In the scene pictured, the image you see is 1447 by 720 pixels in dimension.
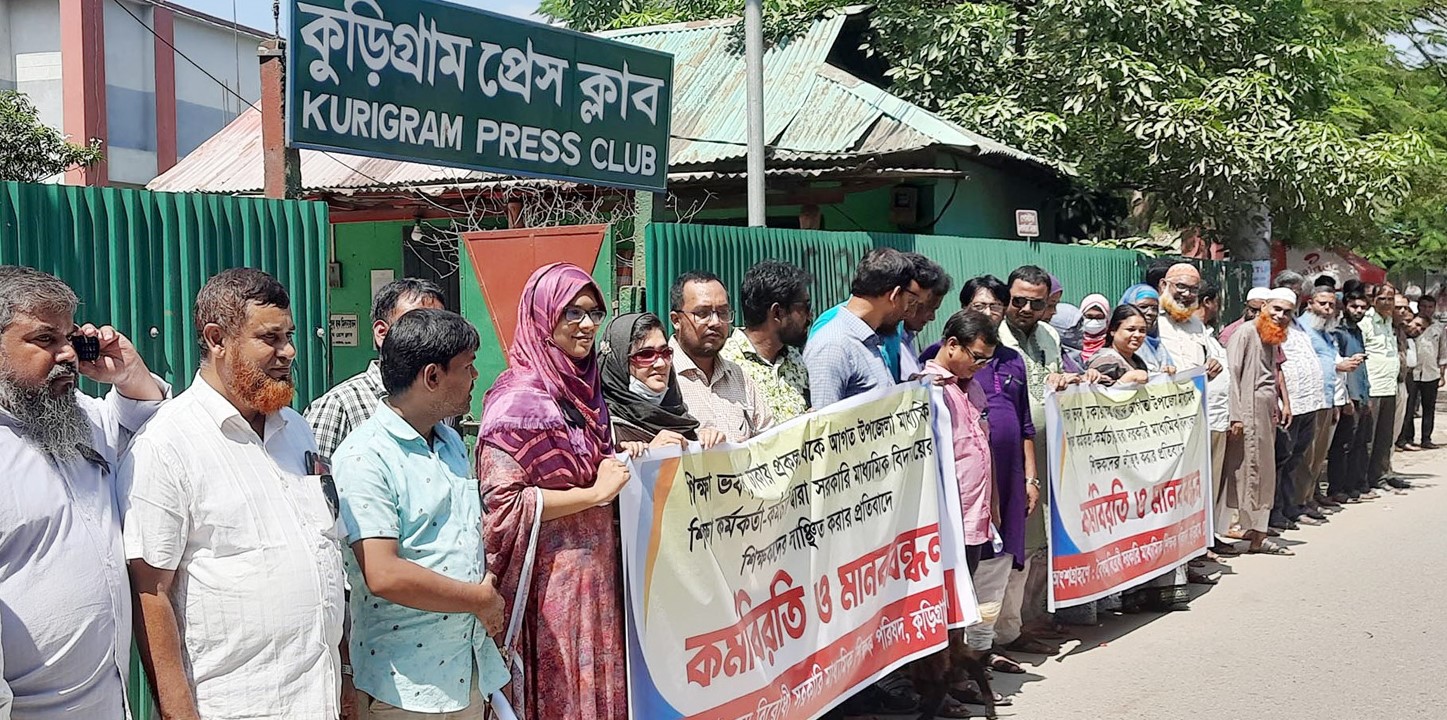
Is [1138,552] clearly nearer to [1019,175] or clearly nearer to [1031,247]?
[1031,247]

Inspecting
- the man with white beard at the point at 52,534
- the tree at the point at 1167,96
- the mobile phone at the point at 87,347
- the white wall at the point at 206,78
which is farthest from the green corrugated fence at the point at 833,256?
the white wall at the point at 206,78

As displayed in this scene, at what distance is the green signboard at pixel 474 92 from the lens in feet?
15.8

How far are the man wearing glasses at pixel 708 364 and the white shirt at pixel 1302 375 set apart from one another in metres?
6.50

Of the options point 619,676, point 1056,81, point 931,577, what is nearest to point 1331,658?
point 931,577

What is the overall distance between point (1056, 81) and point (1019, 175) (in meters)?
1.28

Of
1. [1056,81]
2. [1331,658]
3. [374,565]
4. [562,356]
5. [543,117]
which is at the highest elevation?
[1056,81]

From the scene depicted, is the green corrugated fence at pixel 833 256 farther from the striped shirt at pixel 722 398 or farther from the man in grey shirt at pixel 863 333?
the striped shirt at pixel 722 398

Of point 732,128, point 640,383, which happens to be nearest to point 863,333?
point 640,383

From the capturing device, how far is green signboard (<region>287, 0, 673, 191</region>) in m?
4.83

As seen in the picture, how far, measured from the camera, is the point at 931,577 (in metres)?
5.42

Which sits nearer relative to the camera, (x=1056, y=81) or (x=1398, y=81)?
(x=1056, y=81)

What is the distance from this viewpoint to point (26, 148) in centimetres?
1938

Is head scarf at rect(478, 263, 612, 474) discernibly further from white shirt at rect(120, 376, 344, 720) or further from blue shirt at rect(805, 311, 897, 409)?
blue shirt at rect(805, 311, 897, 409)

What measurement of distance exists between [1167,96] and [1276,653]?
370 inches
